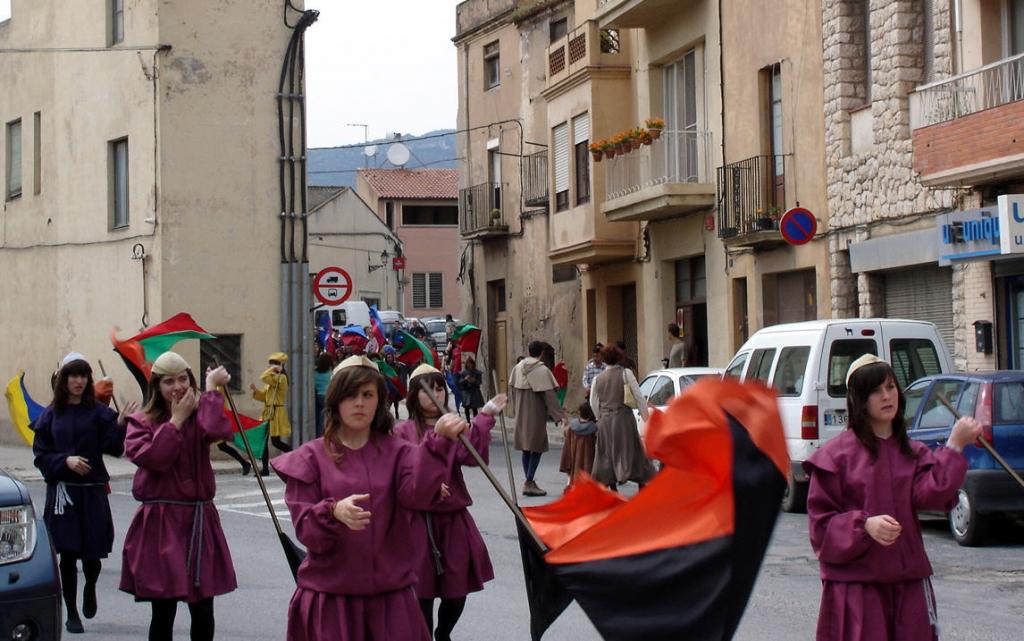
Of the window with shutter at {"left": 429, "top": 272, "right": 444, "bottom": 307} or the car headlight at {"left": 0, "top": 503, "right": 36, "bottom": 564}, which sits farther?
the window with shutter at {"left": 429, "top": 272, "right": 444, "bottom": 307}

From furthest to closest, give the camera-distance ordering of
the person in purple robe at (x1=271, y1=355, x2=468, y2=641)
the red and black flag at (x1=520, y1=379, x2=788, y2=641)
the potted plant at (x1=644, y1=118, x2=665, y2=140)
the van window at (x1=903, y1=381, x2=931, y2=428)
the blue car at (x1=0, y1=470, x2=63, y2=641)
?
the potted plant at (x1=644, y1=118, x2=665, y2=140) → the van window at (x1=903, y1=381, x2=931, y2=428) → the blue car at (x1=0, y1=470, x2=63, y2=641) → the person in purple robe at (x1=271, y1=355, x2=468, y2=641) → the red and black flag at (x1=520, y1=379, x2=788, y2=641)

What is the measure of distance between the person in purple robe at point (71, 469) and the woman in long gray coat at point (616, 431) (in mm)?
8037

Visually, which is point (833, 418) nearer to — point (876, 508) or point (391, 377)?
point (391, 377)

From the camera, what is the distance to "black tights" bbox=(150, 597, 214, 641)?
7922 mm

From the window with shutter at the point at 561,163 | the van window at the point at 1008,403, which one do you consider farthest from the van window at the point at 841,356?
the window with shutter at the point at 561,163

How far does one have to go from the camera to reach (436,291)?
8138 cm

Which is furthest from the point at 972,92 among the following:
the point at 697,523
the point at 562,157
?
the point at 697,523

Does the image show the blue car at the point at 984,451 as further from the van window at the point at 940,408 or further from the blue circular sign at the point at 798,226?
the blue circular sign at the point at 798,226

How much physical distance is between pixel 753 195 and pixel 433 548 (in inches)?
681

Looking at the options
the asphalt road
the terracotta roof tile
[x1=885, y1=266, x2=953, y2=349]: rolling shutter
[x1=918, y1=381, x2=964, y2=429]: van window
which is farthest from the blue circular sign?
the terracotta roof tile

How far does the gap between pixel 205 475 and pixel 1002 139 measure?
12.6 metres

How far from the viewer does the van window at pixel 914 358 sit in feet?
52.5

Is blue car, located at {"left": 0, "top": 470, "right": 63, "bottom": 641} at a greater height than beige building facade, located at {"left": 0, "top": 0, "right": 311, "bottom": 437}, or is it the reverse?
beige building facade, located at {"left": 0, "top": 0, "right": 311, "bottom": 437}

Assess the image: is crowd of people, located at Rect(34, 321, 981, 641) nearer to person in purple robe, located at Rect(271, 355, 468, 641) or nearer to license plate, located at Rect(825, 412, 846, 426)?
person in purple robe, located at Rect(271, 355, 468, 641)
